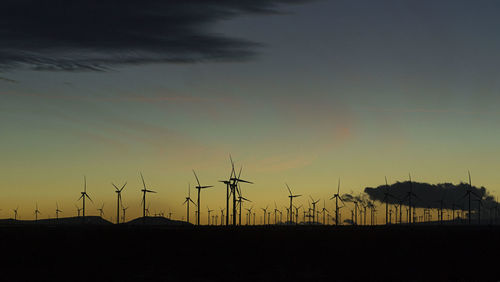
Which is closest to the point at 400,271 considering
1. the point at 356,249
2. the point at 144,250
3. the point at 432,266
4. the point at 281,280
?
the point at 432,266

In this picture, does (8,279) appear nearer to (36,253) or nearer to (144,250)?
(36,253)

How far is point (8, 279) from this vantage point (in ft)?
247

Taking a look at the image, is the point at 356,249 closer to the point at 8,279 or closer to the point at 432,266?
the point at 432,266

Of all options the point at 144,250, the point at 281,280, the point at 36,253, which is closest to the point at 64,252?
the point at 36,253

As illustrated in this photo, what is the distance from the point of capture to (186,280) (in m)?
77.9

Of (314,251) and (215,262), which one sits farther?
A: (314,251)

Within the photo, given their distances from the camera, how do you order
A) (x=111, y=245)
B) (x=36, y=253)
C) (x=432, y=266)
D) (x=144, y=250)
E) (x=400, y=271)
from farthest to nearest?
(x=111, y=245) → (x=144, y=250) → (x=36, y=253) → (x=432, y=266) → (x=400, y=271)

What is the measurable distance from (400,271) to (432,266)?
31.3 ft

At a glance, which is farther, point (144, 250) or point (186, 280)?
point (144, 250)

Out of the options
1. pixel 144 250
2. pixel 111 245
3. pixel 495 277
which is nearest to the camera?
pixel 495 277

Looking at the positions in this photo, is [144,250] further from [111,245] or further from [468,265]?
[468,265]

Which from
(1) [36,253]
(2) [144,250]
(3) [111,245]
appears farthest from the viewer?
(3) [111,245]

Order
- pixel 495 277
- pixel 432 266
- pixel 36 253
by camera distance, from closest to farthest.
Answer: pixel 495 277
pixel 432 266
pixel 36 253

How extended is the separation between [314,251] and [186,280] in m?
43.5
